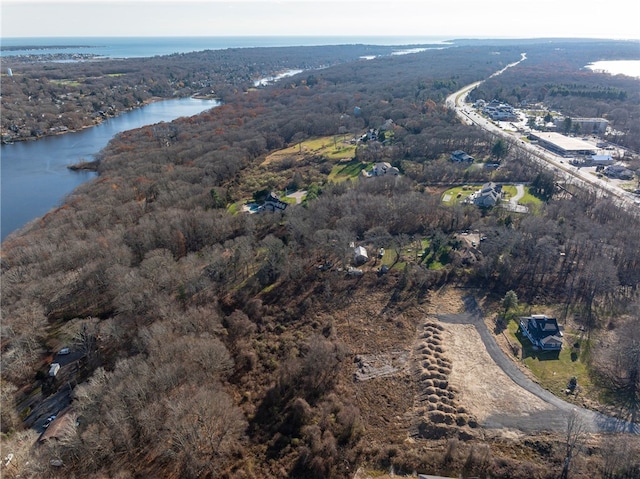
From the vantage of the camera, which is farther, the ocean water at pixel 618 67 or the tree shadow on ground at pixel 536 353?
the ocean water at pixel 618 67

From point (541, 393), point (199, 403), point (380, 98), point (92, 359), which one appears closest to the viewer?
point (199, 403)

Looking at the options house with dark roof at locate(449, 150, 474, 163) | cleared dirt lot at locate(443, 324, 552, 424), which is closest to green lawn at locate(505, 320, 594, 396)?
cleared dirt lot at locate(443, 324, 552, 424)

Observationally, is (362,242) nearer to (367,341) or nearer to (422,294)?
(422,294)

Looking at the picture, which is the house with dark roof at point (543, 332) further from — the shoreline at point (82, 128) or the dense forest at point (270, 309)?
the shoreline at point (82, 128)

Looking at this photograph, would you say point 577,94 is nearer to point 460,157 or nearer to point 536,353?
point 460,157

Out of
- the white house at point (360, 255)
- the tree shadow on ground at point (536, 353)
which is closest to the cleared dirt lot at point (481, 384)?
the tree shadow on ground at point (536, 353)

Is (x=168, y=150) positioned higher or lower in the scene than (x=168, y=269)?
higher

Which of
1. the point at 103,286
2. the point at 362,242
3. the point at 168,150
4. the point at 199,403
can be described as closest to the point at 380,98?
the point at 168,150
